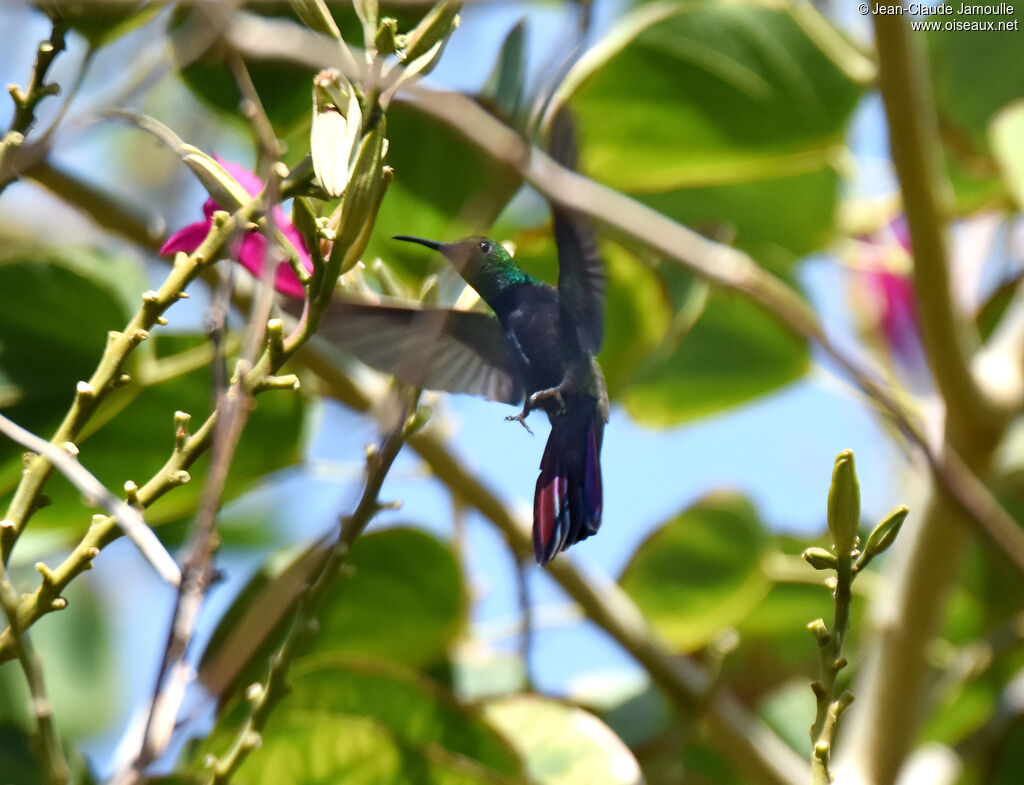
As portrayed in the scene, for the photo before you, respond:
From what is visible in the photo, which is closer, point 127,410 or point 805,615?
point 127,410

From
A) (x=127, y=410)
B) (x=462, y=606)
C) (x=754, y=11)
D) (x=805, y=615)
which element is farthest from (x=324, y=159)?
(x=805, y=615)

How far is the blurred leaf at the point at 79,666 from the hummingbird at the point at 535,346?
22.7 inches

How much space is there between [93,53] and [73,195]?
14 centimetres

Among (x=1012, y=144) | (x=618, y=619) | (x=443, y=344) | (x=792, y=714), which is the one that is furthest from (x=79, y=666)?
(x=1012, y=144)

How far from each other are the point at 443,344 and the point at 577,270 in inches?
2.3

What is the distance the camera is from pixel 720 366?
1.01m

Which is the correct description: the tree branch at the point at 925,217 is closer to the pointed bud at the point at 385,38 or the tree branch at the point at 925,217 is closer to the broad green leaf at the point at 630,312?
the broad green leaf at the point at 630,312

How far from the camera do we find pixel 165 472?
33 cm

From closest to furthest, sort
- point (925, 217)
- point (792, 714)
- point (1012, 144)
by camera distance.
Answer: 1. point (925, 217)
2. point (1012, 144)
3. point (792, 714)

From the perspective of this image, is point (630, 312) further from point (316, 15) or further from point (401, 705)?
point (316, 15)

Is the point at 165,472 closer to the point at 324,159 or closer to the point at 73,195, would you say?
the point at 324,159

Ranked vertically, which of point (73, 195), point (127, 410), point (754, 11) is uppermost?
point (754, 11)

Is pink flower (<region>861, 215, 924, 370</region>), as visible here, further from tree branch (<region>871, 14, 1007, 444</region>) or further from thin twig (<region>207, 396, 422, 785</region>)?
thin twig (<region>207, 396, 422, 785</region>)

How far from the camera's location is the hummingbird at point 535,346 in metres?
0.29
